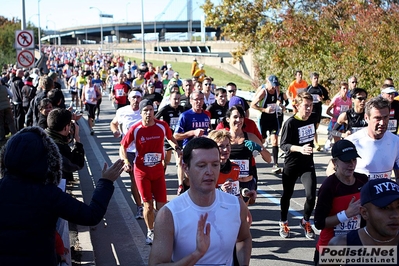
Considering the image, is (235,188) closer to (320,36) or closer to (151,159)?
(151,159)

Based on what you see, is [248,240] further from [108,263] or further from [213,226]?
[108,263]

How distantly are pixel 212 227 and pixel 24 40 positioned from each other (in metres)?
16.1

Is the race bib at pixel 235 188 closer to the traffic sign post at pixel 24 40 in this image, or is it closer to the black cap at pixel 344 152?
the black cap at pixel 344 152

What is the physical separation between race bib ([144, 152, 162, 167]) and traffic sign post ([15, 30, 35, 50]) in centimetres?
1140

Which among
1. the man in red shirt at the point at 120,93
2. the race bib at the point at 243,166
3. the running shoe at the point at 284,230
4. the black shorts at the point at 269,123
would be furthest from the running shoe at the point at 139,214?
the man in red shirt at the point at 120,93

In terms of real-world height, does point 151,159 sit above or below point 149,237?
above

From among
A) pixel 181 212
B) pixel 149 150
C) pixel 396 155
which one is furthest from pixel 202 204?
pixel 149 150

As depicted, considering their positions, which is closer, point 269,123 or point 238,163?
point 238,163

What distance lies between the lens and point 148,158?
8070 millimetres

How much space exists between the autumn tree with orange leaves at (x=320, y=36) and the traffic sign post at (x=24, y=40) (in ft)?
33.8

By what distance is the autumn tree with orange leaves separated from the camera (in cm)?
1969

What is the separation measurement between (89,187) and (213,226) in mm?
7908

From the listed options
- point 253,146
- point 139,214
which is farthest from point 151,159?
point 253,146

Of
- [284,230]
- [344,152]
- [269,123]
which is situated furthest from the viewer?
[269,123]
